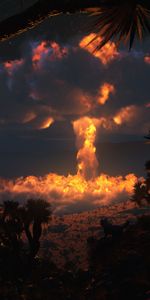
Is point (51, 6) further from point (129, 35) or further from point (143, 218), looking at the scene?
point (143, 218)

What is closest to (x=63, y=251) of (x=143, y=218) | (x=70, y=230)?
(x=70, y=230)

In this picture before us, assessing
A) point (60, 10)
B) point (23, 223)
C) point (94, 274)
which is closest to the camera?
point (60, 10)

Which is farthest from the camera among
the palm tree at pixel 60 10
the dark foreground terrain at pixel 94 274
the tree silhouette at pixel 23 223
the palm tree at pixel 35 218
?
the palm tree at pixel 35 218

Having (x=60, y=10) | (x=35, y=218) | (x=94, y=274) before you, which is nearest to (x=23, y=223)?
(x=35, y=218)

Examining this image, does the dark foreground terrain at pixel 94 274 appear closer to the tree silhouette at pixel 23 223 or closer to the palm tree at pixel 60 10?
the tree silhouette at pixel 23 223

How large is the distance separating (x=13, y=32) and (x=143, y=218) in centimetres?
633

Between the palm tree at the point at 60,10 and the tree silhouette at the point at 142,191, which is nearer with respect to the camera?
the palm tree at the point at 60,10

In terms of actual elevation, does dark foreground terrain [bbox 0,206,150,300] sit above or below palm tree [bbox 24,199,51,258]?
below

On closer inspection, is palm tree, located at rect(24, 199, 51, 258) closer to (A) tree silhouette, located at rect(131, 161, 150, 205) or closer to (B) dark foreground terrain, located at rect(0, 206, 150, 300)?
(B) dark foreground terrain, located at rect(0, 206, 150, 300)

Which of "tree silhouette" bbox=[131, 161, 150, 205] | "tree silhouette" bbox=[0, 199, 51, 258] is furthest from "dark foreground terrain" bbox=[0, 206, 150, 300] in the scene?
"tree silhouette" bbox=[131, 161, 150, 205]

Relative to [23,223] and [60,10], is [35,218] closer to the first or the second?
[23,223]

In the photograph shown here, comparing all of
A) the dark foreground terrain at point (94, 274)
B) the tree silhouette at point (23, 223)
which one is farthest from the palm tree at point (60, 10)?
the tree silhouette at point (23, 223)

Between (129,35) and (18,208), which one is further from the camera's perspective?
(18,208)

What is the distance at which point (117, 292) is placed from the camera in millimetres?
8805
